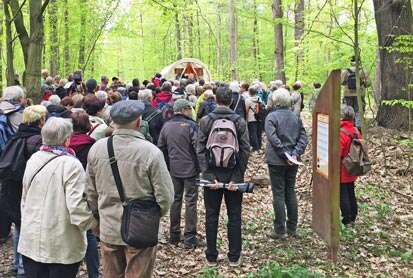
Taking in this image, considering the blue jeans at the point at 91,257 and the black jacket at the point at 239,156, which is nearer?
the blue jeans at the point at 91,257

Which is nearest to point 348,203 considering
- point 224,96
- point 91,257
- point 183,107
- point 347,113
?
point 347,113

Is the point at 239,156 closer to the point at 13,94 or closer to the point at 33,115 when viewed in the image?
the point at 33,115

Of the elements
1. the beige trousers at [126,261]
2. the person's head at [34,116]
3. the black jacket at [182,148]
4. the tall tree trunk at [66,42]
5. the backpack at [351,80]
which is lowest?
the beige trousers at [126,261]

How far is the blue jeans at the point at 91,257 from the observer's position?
14.9 ft

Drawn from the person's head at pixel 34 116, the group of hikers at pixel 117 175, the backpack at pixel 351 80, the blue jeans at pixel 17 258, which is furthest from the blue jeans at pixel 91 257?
the backpack at pixel 351 80

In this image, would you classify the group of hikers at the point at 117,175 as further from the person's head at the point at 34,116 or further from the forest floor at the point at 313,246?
the forest floor at the point at 313,246

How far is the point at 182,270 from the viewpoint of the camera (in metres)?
5.27

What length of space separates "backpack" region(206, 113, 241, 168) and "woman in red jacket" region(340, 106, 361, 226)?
1884mm

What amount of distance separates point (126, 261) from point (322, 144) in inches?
107

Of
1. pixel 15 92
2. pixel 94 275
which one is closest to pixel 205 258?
pixel 94 275

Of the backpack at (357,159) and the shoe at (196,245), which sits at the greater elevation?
the backpack at (357,159)

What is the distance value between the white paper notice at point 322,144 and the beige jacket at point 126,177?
2260 mm

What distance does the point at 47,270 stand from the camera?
3449 mm

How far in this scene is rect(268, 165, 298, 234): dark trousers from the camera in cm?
604
